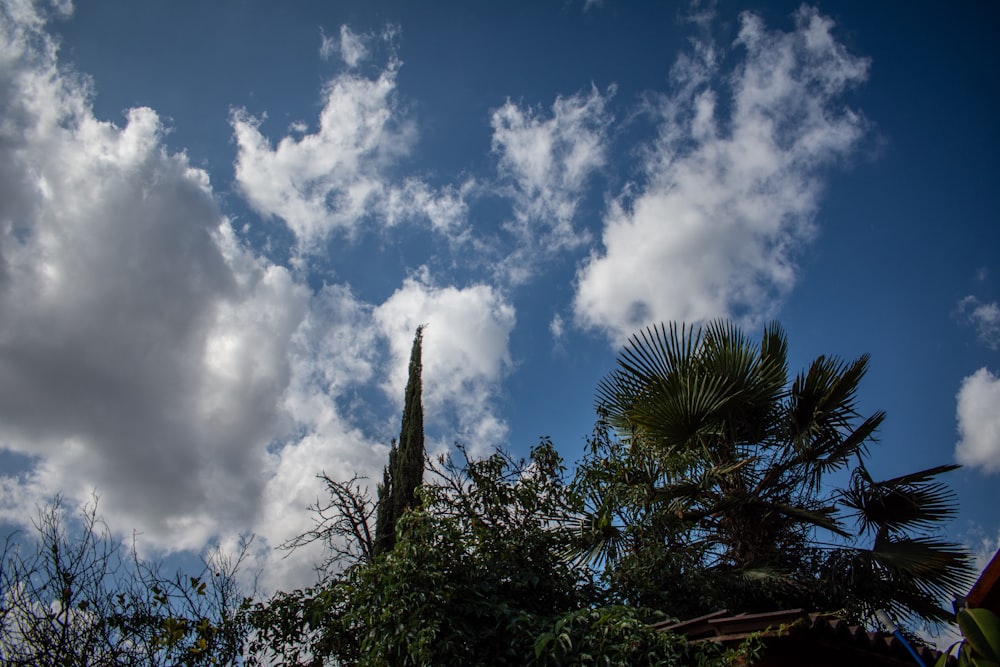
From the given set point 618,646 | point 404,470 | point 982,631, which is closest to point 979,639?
point 982,631

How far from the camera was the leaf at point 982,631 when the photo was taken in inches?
101

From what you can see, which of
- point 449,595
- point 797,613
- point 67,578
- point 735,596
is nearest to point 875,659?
point 797,613

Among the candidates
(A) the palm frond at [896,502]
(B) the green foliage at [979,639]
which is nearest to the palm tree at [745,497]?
(A) the palm frond at [896,502]

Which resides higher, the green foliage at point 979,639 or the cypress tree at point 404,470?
the cypress tree at point 404,470

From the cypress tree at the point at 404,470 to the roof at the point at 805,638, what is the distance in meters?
6.15

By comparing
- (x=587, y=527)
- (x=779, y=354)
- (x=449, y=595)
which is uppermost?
(x=779, y=354)

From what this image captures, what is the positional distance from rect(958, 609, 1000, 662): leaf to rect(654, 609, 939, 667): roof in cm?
191

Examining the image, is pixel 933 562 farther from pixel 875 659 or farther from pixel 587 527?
pixel 587 527

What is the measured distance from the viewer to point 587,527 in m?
7.30

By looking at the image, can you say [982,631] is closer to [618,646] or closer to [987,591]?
[987,591]

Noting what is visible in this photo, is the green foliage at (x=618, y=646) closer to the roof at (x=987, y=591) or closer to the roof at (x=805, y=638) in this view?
the roof at (x=805, y=638)

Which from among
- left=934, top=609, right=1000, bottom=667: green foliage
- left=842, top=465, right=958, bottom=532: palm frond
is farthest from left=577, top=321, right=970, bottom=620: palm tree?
left=934, top=609, right=1000, bottom=667: green foliage

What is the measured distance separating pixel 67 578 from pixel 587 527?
5397 millimetres

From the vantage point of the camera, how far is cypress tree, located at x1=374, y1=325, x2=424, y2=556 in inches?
413
